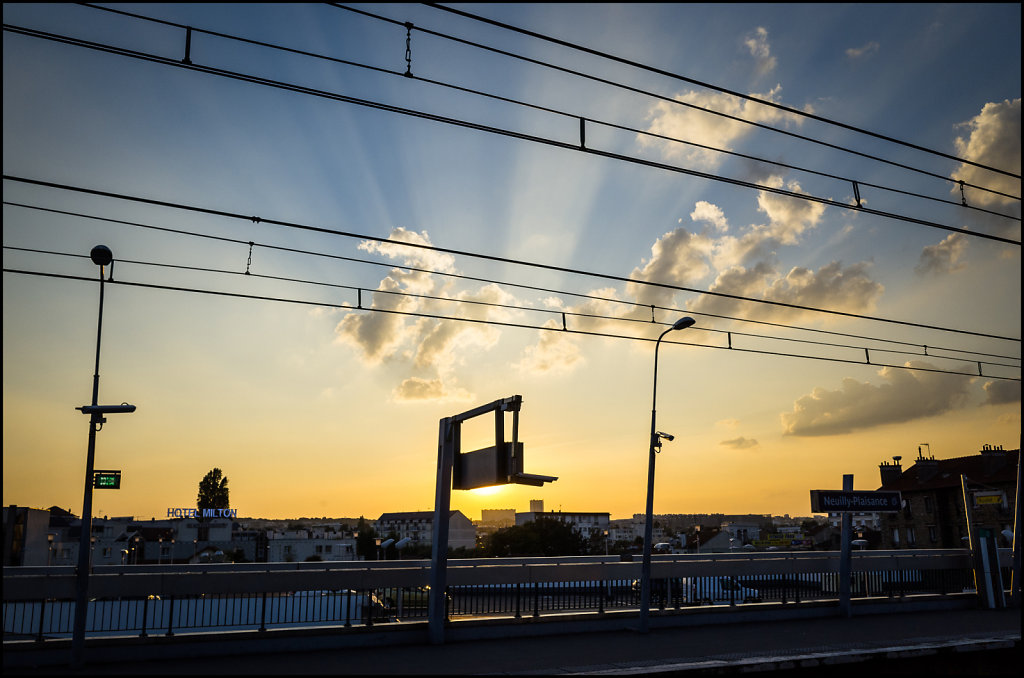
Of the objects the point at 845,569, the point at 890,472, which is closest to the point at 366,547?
the point at 890,472

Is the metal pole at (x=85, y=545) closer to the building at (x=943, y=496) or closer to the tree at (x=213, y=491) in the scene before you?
the building at (x=943, y=496)

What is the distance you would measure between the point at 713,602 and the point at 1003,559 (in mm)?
12773

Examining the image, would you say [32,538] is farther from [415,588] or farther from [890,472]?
[890,472]

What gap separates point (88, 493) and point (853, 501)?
761 inches

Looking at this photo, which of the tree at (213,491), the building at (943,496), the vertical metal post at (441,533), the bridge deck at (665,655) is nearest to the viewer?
the bridge deck at (665,655)

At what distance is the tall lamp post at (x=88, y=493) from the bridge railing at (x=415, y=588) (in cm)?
106

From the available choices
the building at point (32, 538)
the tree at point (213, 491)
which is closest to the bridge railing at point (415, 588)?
the building at point (32, 538)

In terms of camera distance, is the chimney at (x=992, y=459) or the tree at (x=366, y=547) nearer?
the chimney at (x=992, y=459)

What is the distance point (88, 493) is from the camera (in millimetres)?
13078

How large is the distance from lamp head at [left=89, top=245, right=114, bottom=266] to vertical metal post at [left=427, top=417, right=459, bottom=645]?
7223 mm

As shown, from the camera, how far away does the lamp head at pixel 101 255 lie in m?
13.4

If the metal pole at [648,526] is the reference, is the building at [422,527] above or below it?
below

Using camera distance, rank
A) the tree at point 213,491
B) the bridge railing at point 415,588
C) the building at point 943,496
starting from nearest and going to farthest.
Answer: the bridge railing at point 415,588 → the building at point 943,496 → the tree at point 213,491

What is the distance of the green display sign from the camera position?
1338 centimetres
